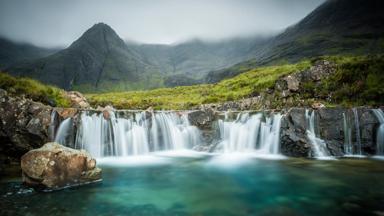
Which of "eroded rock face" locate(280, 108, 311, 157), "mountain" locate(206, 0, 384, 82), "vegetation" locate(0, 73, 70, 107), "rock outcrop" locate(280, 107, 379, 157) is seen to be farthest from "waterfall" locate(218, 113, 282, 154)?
"mountain" locate(206, 0, 384, 82)

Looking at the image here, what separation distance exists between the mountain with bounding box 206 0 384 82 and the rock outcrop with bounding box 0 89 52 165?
361ft

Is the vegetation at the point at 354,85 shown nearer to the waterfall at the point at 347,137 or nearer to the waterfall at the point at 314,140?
the waterfall at the point at 347,137

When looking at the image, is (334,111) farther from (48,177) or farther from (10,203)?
(10,203)

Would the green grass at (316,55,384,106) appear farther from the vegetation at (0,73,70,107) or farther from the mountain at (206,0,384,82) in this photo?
the mountain at (206,0,384,82)

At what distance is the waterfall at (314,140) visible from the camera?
69.8 ft

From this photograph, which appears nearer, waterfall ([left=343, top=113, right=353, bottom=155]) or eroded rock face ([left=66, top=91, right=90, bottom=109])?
waterfall ([left=343, top=113, right=353, bottom=155])

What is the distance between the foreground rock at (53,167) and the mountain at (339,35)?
112311 mm

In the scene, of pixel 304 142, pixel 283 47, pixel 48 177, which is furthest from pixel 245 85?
pixel 283 47

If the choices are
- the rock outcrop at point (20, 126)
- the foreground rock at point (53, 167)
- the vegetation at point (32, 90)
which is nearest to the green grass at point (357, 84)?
the foreground rock at point (53, 167)

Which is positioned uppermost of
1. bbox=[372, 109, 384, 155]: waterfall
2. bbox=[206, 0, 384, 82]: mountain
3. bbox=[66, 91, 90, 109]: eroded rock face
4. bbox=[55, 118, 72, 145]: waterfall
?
bbox=[206, 0, 384, 82]: mountain

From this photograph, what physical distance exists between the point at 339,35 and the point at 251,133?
5526 inches

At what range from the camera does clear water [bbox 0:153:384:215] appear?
1035 cm

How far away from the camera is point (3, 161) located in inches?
692

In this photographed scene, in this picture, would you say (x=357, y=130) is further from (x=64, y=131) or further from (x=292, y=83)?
(x=64, y=131)
